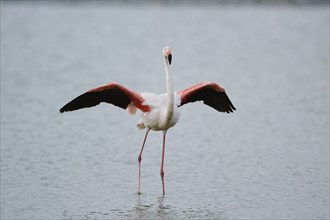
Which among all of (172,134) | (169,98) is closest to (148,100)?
(169,98)

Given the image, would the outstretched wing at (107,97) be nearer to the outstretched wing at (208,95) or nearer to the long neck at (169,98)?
the long neck at (169,98)

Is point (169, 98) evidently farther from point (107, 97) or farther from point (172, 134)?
point (172, 134)

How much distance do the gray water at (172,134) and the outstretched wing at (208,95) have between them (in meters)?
0.80

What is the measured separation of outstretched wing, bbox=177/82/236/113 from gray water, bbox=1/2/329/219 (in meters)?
0.80

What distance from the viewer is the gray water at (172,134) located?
794 cm

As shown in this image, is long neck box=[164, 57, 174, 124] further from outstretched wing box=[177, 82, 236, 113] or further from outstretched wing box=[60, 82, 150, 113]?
outstretched wing box=[177, 82, 236, 113]

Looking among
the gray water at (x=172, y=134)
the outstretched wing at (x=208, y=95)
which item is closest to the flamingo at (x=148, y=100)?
the outstretched wing at (x=208, y=95)

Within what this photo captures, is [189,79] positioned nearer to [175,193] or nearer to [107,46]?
[107,46]

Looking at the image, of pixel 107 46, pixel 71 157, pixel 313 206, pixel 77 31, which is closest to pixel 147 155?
pixel 71 157

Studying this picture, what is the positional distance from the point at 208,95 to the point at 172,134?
7.52ft

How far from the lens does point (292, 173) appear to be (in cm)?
905

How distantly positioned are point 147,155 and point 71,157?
1008mm

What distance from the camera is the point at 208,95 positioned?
9.06 m

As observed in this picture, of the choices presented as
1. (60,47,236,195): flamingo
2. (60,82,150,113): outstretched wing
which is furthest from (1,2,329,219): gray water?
(60,82,150,113): outstretched wing
